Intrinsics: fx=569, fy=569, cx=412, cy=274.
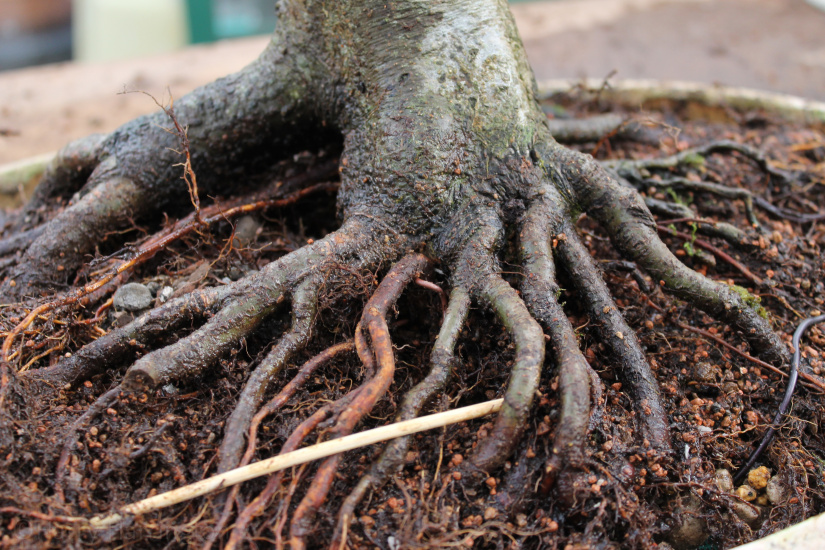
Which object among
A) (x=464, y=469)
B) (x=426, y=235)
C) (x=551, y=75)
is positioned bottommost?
(x=464, y=469)

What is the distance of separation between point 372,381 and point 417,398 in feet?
0.33

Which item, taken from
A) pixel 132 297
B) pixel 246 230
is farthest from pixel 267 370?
pixel 246 230

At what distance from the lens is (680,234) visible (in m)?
1.66

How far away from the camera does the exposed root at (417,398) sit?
1.07 meters

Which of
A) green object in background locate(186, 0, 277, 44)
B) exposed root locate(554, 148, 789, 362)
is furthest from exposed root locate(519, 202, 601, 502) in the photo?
green object in background locate(186, 0, 277, 44)

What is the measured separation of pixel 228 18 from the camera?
5617 millimetres

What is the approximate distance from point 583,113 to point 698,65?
178 centimetres

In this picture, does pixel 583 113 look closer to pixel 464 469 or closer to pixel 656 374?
pixel 656 374

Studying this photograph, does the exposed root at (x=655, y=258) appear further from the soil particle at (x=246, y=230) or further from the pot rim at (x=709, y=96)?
the pot rim at (x=709, y=96)

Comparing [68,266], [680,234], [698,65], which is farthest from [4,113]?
[698,65]

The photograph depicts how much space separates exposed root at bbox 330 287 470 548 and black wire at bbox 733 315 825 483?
720mm

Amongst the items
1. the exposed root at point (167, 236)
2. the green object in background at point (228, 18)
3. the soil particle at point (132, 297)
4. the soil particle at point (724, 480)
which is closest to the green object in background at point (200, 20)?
the green object in background at point (228, 18)

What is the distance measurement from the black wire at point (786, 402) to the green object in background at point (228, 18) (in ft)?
17.1

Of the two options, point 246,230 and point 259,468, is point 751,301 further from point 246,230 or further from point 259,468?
point 246,230
